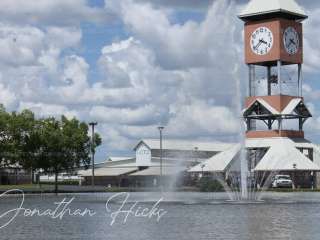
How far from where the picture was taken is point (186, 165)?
15138 centimetres

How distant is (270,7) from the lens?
13588 cm

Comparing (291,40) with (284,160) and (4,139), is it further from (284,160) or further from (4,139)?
(4,139)

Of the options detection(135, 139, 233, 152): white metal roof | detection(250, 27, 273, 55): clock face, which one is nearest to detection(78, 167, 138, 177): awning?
detection(135, 139, 233, 152): white metal roof

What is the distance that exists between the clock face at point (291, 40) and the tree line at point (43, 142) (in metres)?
37.0

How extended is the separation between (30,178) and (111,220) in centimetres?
14192

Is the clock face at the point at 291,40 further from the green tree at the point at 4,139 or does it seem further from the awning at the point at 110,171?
the green tree at the point at 4,139

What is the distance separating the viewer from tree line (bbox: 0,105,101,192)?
11375 centimetres

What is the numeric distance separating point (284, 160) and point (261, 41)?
25.1 metres

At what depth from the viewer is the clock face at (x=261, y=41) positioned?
138m

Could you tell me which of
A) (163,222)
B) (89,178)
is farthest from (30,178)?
(163,222)

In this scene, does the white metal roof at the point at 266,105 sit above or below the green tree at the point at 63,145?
above
